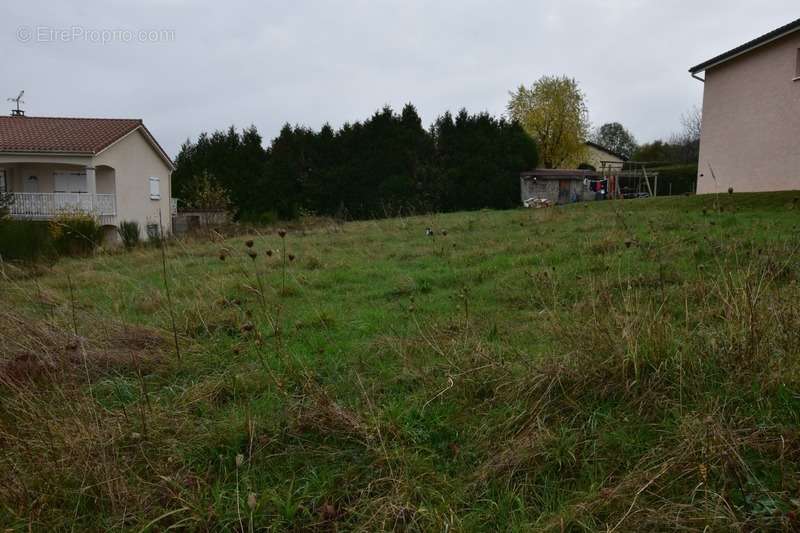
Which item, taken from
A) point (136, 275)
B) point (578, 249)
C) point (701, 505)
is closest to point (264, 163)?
point (136, 275)

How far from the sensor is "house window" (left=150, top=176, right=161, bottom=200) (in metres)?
27.2

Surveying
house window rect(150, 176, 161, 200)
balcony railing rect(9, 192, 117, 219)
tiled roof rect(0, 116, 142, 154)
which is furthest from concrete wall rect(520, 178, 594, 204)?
balcony railing rect(9, 192, 117, 219)

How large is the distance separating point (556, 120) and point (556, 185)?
11.4m

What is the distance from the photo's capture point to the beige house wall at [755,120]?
43.6ft

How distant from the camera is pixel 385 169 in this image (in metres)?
26.0

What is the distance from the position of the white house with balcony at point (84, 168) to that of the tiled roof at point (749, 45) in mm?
20316

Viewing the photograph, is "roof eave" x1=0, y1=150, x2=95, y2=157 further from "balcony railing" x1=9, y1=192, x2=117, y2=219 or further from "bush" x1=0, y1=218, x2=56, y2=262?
"bush" x1=0, y1=218, x2=56, y2=262

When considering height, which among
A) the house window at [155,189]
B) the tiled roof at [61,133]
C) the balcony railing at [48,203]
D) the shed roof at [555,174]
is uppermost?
the tiled roof at [61,133]

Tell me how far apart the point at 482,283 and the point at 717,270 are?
2093 millimetres

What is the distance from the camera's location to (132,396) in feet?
9.96

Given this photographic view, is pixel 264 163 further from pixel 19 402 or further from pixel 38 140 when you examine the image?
pixel 19 402

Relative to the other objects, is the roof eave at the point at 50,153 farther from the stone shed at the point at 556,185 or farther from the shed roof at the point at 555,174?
the shed roof at the point at 555,174

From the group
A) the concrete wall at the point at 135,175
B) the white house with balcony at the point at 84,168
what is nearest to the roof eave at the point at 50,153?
Result: the white house with balcony at the point at 84,168

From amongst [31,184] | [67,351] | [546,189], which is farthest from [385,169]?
[67,351]
